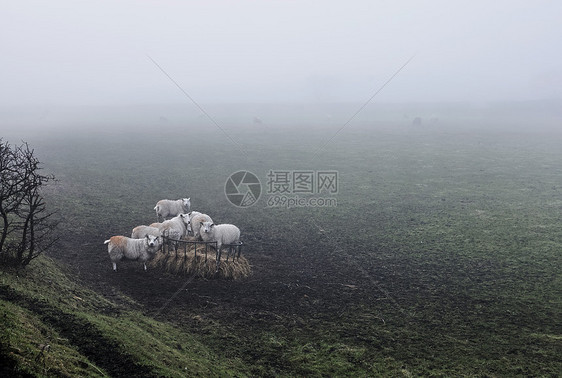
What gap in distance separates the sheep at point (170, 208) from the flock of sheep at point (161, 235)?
2062mm

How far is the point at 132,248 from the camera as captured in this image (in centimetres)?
1216

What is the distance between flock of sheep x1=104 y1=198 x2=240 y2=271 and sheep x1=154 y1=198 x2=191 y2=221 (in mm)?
2062

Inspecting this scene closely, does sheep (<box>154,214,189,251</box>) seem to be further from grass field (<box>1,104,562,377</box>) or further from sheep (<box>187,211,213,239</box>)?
grass field (<box>1,104,562,377</box>)

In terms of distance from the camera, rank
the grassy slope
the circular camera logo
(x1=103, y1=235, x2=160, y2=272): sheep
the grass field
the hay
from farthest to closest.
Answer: the circular camera logo, the hay, (x1=103, y1=235, x2=160, y2=272): sheep, the grass field, the grassy slope

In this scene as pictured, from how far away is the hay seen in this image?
12195 mm

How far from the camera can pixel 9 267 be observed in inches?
372

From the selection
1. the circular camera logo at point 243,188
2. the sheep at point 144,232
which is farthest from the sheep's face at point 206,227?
the circular camera logo at point 243,188

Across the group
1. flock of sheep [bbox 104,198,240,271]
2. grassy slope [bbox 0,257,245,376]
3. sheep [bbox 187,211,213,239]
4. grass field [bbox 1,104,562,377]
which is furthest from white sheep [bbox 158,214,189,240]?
grassy slope [bbox 0,257,245,376]

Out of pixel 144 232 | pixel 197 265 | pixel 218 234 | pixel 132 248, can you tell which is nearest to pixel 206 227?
pixel 218 234

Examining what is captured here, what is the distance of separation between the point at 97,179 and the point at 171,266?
1466 centimetres

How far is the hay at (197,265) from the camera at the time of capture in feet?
40.0

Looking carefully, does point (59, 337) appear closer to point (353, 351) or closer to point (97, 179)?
point (353, 351)

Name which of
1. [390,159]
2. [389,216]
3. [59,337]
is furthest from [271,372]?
[390,159]

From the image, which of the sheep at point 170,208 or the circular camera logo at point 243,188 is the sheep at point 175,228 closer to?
the sheep at point 170,208
